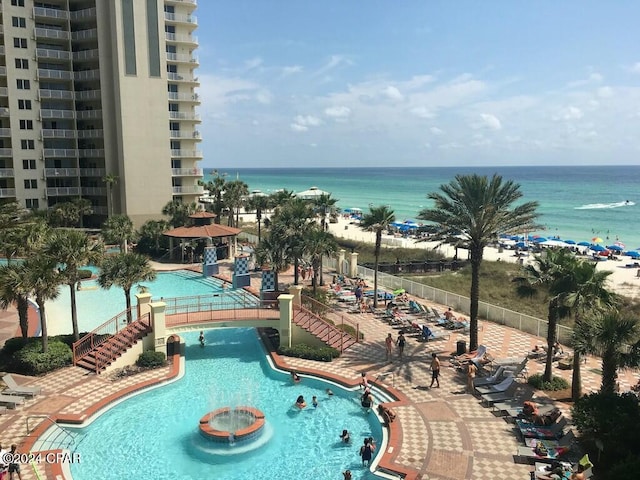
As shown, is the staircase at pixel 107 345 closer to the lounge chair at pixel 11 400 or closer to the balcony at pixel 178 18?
the lounge chair at pixel 11 400

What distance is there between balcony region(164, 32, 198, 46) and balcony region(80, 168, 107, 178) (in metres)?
16.6

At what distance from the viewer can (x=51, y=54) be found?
178ft

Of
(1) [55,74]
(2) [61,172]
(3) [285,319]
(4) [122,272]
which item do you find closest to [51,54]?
(1) [55,74]

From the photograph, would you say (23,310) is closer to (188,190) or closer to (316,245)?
(316,245)

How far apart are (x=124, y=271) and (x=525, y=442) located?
17.1m

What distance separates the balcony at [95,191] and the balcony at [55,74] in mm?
12129

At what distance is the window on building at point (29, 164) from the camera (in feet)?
178

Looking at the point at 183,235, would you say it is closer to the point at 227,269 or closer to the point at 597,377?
the point at 227,269

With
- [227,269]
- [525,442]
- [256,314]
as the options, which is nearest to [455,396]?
[525,442]

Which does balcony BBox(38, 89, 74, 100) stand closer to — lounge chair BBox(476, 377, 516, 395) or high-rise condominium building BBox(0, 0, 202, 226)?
high-rise condominium building BBox(0, 0, 202, 226)

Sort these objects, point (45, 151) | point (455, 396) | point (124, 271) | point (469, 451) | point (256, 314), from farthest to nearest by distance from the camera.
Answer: point (45, 151), point (256, 314), point (124, 271), point (455, 396), point (469, 451)

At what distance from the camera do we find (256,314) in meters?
23.9

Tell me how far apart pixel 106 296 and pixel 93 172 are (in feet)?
90.5

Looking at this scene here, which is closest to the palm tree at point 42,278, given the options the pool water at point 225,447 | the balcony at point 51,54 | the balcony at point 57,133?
the pool water at point 225,447
